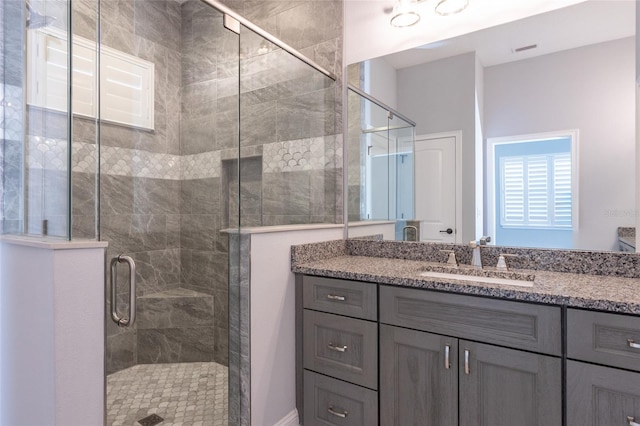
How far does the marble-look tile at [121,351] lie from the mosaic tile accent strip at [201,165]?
3.93 ft

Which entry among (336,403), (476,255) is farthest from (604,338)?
(336,403)

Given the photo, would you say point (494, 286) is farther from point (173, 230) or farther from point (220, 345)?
point (173, 230)

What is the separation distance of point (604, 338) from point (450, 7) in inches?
66.0

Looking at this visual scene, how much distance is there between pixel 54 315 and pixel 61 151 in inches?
23.1

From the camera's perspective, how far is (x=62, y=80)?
127cm

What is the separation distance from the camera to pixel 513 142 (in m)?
1.72

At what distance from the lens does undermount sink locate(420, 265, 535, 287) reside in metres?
1.53

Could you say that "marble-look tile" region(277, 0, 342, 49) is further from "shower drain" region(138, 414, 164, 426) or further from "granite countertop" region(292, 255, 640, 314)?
"shower drain" region(138, 414, 164, 426)

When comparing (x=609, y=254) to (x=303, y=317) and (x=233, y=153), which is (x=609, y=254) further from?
(x=233, y=153)

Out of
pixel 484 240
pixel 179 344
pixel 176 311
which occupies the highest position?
pixel 484 240

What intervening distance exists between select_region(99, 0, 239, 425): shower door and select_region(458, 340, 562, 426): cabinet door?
151 cm

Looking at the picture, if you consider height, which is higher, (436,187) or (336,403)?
(436,187)

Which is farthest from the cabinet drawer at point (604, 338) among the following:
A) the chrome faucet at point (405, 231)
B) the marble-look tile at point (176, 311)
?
the marble-look tile at point (176, 311)

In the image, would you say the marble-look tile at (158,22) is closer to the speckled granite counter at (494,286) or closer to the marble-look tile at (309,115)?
the marble-look tile at (309,115)
